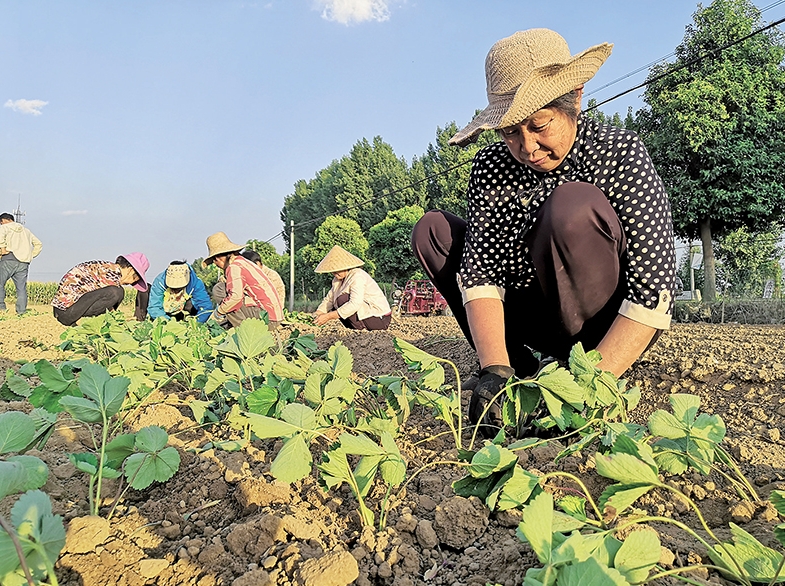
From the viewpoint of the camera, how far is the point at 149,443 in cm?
112

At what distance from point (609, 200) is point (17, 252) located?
10550mm

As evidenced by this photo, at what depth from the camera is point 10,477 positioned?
704 millimetres

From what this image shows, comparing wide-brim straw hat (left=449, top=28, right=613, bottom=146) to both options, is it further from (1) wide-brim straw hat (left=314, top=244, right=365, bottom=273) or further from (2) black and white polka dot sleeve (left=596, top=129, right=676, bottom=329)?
(1) wide-brim straw hat (left=314, top=244, right=365, bottom=273)

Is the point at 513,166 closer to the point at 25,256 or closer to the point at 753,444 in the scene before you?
the point at 753,444

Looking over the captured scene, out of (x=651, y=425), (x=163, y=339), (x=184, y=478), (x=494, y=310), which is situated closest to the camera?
(x=651, y=425)

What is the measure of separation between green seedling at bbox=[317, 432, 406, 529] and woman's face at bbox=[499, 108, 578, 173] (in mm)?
1024

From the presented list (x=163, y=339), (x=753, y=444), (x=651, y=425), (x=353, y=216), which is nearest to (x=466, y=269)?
(x=753, y=444)

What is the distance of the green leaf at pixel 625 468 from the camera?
Result: 2.57 ft

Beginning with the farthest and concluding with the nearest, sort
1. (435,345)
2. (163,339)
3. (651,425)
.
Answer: (435,345)
(163,339)
(651,425)

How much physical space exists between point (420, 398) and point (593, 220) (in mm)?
777

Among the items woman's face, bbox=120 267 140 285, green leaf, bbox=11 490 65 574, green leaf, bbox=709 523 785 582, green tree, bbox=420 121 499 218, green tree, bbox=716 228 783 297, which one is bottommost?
green tree, bbox=716 228 783 297

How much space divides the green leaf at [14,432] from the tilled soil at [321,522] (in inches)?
6.8

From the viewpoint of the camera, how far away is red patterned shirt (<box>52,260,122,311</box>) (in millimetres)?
6934

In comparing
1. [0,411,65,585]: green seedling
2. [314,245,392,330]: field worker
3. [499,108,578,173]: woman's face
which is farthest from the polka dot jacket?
[314,245,392,330]: field worker
